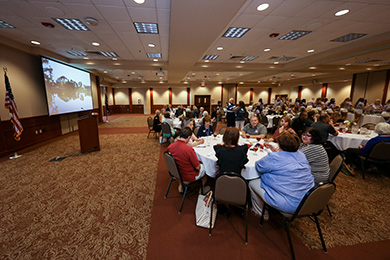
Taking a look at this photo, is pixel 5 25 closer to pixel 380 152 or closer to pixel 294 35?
pixel 294 35

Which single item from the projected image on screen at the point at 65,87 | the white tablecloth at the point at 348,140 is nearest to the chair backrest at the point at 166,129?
the white tablecloth at the point at 348,140

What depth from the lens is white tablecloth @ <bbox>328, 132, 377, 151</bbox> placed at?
3.94 meters

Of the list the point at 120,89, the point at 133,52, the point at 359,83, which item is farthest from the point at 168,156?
the point at 120,89

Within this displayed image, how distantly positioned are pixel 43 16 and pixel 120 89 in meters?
17.0

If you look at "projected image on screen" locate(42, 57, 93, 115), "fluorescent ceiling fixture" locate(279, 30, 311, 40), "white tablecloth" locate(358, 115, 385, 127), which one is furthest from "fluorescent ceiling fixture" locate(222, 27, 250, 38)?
"white tablecloth" locate(358, 115, 385, 127)

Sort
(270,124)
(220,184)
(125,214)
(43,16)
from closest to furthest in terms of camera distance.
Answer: (220,184)
(125,214)
(43,16)
(270,124)

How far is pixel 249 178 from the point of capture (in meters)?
2.40

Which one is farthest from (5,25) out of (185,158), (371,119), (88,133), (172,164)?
(371,119)

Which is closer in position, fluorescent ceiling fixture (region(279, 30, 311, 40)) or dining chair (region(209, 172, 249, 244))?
dining chair (region(209, 172, 249, 244))

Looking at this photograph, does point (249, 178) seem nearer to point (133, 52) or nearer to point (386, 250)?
point (386, 250)

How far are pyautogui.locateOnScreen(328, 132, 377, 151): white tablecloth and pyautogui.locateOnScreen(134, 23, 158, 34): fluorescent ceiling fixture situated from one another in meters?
5.61

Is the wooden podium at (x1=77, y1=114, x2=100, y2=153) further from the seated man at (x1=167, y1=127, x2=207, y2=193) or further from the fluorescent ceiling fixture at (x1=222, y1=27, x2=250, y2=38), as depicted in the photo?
the fluorescent ceiling fixture at (x1=222, y1=27, x2=250, y2=38)

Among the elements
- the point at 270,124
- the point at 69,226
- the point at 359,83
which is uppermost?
the point at 359,83

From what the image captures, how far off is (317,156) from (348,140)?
8.95 feet
